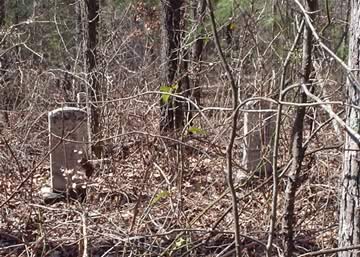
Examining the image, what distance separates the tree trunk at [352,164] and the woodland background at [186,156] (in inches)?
4.7

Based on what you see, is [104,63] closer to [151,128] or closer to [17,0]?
[151,128]

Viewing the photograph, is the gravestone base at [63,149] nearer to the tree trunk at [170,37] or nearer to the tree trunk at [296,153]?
the tree trunk at [170,37]

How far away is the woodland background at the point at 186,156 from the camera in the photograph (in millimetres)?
3912

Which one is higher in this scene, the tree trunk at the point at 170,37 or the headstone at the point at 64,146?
the tree trunk at the point at 170,37

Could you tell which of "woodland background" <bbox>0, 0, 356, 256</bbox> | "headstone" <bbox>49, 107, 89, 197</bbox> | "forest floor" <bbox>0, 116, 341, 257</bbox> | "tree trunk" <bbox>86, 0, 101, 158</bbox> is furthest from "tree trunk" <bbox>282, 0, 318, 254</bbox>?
"tree trunk" <bbox>86, 0, 101, 158</bbox>

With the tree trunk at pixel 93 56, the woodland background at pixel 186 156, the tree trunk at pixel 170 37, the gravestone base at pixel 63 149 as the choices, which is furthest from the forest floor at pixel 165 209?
the tree trunk at pixel 170 37

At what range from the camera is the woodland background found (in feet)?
12.8

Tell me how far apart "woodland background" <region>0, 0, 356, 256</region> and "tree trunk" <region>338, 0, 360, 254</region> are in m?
0.12

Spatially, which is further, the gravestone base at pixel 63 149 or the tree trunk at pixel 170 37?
the tree trunk at pixel 170 37

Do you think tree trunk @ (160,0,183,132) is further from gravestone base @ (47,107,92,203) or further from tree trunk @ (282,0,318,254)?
tree trunk @ (282,0,318,254)

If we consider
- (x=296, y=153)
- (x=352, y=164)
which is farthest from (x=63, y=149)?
(x=352, y=164)

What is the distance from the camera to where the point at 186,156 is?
218 inches

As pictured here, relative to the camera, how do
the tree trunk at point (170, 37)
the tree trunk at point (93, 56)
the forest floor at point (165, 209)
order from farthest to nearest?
the tree trunk at point (170, 37) < the tree trunk at point (93, 56) < the forest floor at point (165, 209)

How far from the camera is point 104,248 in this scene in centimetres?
501
